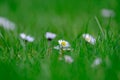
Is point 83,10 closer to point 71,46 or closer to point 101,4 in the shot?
point 101,4

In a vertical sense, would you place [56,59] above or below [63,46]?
below

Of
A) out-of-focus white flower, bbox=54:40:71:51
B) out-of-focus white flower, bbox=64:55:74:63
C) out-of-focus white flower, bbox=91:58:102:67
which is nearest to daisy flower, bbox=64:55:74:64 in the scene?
out-of-focus white flower, bbox=64:55:74:63

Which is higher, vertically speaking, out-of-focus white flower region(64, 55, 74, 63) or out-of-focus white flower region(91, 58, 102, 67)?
out-of-focus white flower region(64, 55, 74, 63)

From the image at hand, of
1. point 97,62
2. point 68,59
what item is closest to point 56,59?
point 68,59

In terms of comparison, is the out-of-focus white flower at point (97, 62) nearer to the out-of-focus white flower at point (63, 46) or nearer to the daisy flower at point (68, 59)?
the daisy flower at point (68, 59)

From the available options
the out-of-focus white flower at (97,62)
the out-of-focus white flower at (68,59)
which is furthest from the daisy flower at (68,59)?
the out-of-focus white flower at (97,62)

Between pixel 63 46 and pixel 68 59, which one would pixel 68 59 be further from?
pixel 63 46

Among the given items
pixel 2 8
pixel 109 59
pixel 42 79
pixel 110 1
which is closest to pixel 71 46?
pixel 109 59

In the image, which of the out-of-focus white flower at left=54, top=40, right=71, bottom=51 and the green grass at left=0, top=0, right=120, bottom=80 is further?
the out-of-focus white flower at left=54, top=40, right=71, bottom=51

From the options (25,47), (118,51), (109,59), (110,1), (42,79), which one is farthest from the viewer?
(110,1)

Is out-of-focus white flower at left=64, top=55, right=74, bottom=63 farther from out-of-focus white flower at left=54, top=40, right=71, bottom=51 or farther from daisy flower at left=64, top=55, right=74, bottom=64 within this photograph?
out-of-focus white flower at left=54, top=40, right=71, bottom=51

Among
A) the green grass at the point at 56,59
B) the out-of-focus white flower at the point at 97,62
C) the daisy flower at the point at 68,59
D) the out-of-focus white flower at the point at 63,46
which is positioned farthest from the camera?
the out-of-focus white flower at the point at 63,46
